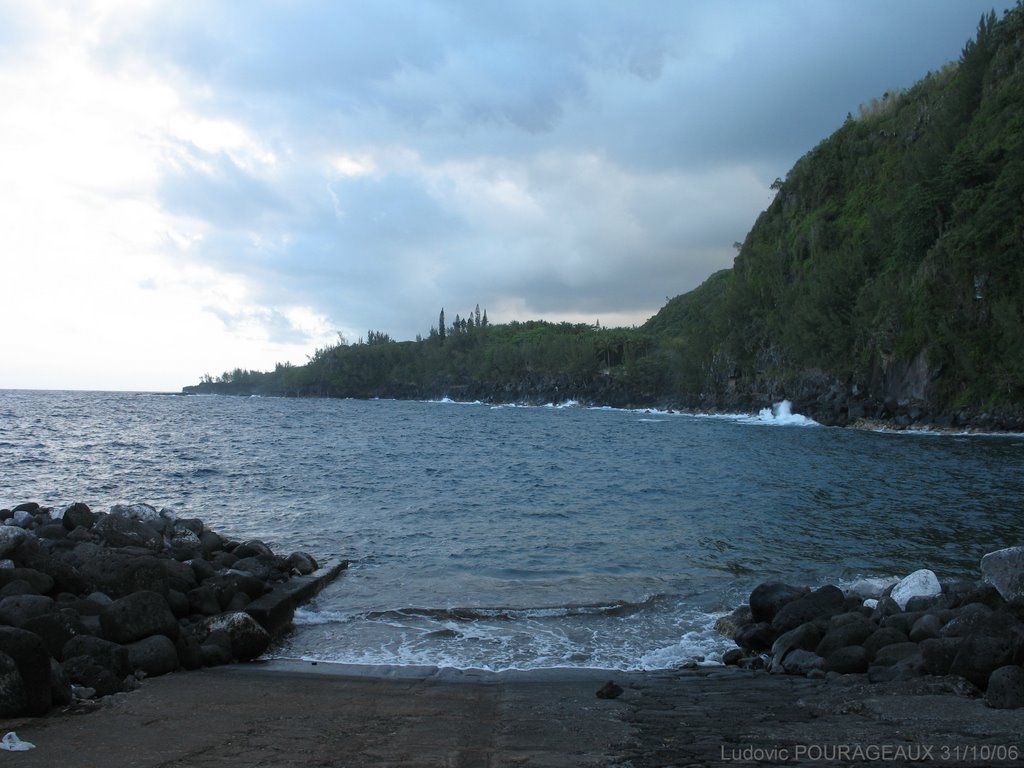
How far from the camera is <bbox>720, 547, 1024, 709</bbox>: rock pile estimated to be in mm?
8664

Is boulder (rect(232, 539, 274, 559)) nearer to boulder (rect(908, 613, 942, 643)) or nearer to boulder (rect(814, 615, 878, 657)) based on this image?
boulder (rect(814, 615, 878, 657))

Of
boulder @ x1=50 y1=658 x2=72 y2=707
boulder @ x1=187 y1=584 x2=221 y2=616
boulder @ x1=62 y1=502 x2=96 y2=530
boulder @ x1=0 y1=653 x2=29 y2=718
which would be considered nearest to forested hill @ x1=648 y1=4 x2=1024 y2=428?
boulder @ x1=187 y1=584 x2=221 y2=616

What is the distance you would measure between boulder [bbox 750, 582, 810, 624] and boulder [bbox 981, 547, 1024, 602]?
305 cm

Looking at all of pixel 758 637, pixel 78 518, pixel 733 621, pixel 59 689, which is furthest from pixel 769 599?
pixel 78 518

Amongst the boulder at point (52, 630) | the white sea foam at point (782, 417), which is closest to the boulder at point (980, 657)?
the boulder at point (52, 630)

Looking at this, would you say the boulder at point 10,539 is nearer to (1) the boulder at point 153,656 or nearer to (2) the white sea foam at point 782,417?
(1) the boulder at point 153,656

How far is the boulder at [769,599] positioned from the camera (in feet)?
41.0

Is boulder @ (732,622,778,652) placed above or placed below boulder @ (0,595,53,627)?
below

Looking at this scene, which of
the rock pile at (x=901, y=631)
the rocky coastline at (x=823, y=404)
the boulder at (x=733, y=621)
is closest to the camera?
the rock pile at (x=901, y=631)

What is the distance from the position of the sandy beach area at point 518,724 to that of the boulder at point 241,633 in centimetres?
99

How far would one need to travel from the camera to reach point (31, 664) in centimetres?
754

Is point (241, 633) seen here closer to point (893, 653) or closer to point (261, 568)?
point (261, 568)

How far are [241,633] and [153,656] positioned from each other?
4.93 ft

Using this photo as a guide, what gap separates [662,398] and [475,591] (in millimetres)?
134381
